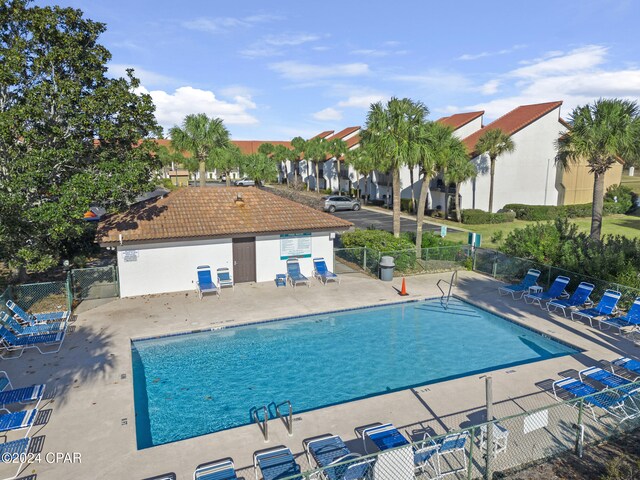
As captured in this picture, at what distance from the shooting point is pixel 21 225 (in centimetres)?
1538

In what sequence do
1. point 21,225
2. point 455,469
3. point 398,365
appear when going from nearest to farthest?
point 455,469 < point 398,365 < point 21,225

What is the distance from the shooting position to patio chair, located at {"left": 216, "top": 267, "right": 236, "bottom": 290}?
62.8ft

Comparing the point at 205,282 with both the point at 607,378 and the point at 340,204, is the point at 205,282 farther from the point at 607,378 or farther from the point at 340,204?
the point at 340,204

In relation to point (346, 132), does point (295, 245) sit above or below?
below

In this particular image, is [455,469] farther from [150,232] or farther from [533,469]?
[150,232]

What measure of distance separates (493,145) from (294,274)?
26846 mm

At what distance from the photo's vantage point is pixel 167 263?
19203 mm

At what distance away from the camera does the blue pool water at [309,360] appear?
1111 cm

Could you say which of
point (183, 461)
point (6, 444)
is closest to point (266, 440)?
point (183, 461)

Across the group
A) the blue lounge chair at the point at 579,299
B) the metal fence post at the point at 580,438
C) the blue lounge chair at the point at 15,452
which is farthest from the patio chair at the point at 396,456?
the blue lounge chair at the point at 579,299

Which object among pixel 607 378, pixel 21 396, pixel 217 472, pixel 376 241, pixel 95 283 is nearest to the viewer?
pixel 217 472

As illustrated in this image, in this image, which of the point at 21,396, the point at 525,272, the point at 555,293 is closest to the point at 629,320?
the point at 555,293

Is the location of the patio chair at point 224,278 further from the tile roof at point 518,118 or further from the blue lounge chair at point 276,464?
the tile roof at point 518,118

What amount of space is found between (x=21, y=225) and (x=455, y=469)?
603 inches
